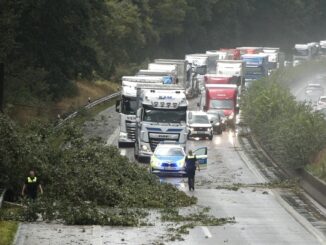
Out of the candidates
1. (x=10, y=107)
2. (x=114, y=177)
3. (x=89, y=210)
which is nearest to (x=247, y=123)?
(x=10, y=107)

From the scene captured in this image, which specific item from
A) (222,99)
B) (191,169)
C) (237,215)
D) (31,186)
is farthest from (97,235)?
(222,99)

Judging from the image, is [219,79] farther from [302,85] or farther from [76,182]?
[76,182]

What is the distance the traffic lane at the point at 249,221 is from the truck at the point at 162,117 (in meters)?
6.82

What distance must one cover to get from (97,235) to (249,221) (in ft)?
19.9

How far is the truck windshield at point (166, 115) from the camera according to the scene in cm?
4725

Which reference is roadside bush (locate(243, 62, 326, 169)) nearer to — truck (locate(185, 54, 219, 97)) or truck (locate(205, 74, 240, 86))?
truck (locate(205, 74, 240, 86))

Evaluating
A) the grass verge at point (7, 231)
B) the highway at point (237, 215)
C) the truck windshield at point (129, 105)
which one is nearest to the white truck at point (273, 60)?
the highway at point (237, 215)

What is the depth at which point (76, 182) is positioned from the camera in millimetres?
32812

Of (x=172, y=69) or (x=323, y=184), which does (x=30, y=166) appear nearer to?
(x=323, y=184)

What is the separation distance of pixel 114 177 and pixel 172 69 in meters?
42.2

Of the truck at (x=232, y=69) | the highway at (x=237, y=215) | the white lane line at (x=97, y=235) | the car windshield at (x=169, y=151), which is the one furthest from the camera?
the truck at (x=232, y=69)

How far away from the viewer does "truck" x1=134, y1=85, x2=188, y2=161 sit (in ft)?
155

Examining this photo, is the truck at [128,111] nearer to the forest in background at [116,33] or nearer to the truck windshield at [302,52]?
the forest in background at [116,33]

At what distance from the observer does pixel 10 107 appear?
185 feet
